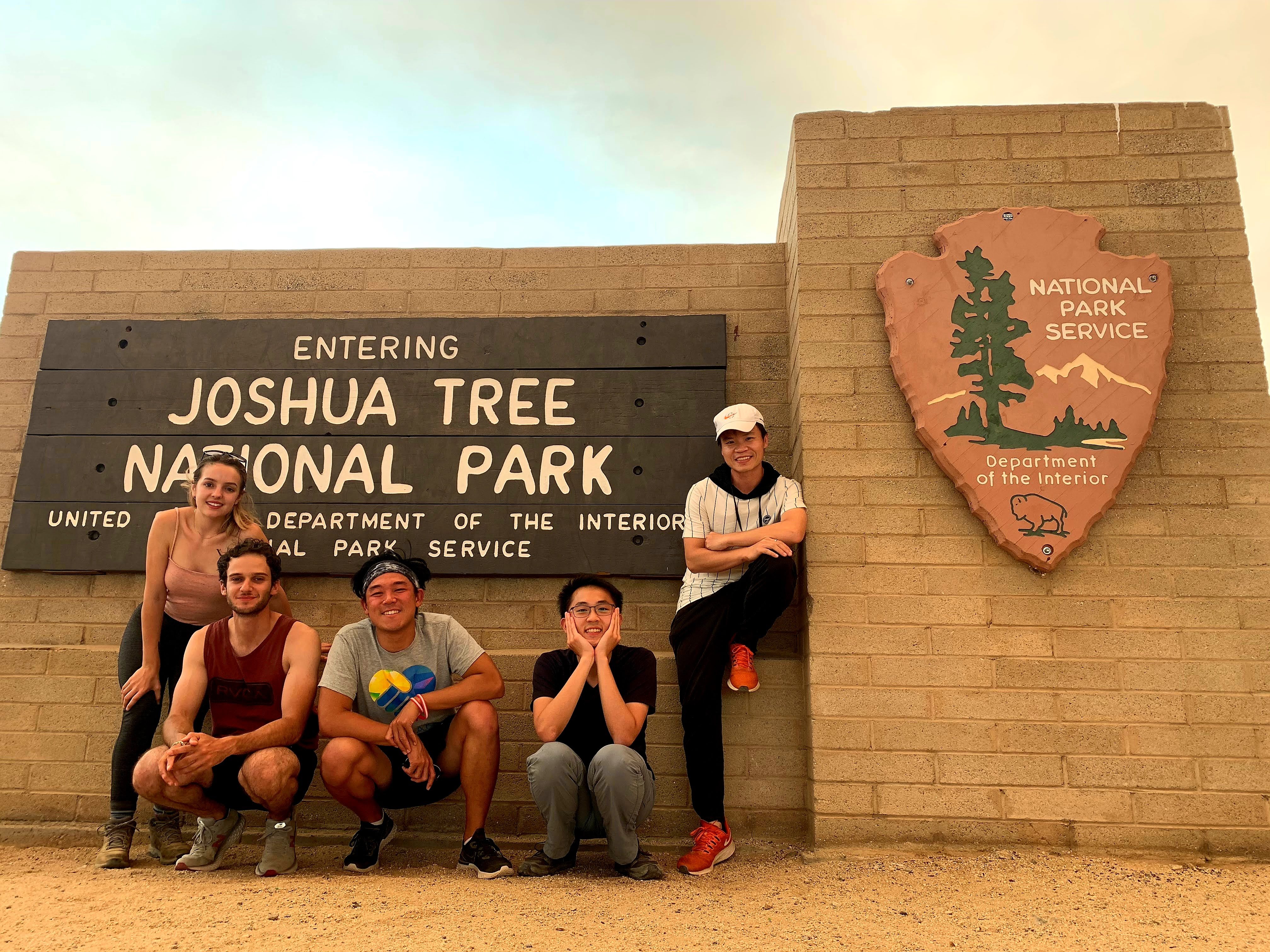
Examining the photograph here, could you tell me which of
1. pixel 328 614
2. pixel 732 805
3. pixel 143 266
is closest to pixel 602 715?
pixel 732 805

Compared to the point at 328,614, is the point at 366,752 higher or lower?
lower

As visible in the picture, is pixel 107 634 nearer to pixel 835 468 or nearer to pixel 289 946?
pixel 289 946

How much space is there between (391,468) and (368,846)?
5.24 feet

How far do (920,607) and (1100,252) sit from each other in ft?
5.35

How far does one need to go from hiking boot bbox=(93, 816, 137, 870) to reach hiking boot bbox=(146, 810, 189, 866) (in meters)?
0.07

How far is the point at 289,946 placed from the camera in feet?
7.19

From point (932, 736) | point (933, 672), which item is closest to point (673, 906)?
point (932, 736)

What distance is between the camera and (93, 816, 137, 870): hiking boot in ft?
10.2

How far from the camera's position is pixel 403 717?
295 centimetres

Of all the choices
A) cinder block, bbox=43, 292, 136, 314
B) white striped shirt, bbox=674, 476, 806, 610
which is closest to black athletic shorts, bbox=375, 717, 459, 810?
white striped shirt, bbox=674, 476, 806, 610

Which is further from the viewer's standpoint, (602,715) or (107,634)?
(107,634)

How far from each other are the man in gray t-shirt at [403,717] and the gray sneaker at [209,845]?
39 centimetres

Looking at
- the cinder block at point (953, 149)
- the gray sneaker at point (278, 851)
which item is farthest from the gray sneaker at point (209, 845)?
the cinder block at point (953, 149)

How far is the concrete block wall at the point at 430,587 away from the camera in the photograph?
3512 millimetres
